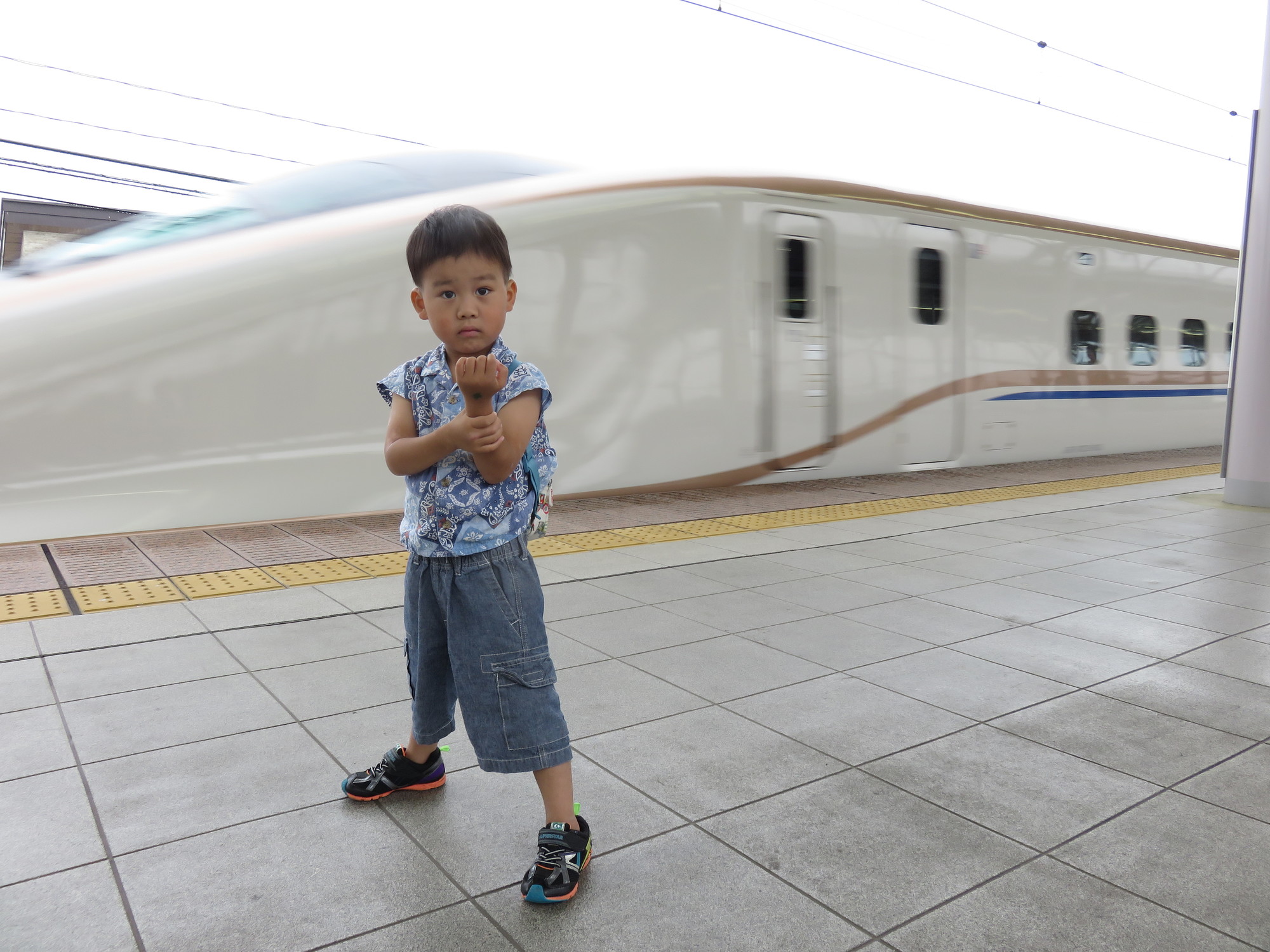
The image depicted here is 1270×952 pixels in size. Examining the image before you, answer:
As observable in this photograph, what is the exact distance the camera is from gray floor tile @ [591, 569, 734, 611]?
4.16 m

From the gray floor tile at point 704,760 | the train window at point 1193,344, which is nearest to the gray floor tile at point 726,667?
the gray floor tile at point 704,760

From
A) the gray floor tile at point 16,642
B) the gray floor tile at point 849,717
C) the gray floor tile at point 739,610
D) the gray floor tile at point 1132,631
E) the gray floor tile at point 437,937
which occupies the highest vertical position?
the gray floor tile at point 16,642

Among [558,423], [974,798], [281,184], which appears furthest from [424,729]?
[281,184]

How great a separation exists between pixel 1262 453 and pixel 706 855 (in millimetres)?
6738

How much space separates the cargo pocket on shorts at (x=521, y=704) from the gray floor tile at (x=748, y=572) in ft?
8.27

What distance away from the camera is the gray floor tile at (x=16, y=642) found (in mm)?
3186

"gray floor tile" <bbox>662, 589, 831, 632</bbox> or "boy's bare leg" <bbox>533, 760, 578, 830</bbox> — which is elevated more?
"boy's bare leg" <bbox>533, 760, 578, 830</bbox>

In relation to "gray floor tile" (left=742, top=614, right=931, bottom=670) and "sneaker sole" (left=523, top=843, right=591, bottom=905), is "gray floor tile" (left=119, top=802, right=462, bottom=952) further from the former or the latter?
"gray floor tile" (left=742, top=614, right=931, bottom=670)

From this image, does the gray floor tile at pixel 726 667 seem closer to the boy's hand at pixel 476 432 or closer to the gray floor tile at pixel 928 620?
the gray floor tile at pixel 928 620

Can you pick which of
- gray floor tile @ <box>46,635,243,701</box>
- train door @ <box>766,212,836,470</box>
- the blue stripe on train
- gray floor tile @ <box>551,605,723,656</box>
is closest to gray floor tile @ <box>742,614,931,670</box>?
gray floor tile @ <box>551,605,723,656</box>

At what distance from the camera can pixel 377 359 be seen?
216 inches

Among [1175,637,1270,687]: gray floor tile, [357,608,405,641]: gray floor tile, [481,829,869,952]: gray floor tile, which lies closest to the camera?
[481,829,869,952]: gray floor tile

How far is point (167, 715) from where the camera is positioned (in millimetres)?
2689

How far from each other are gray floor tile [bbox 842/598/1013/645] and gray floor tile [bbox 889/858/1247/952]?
5.55ft
